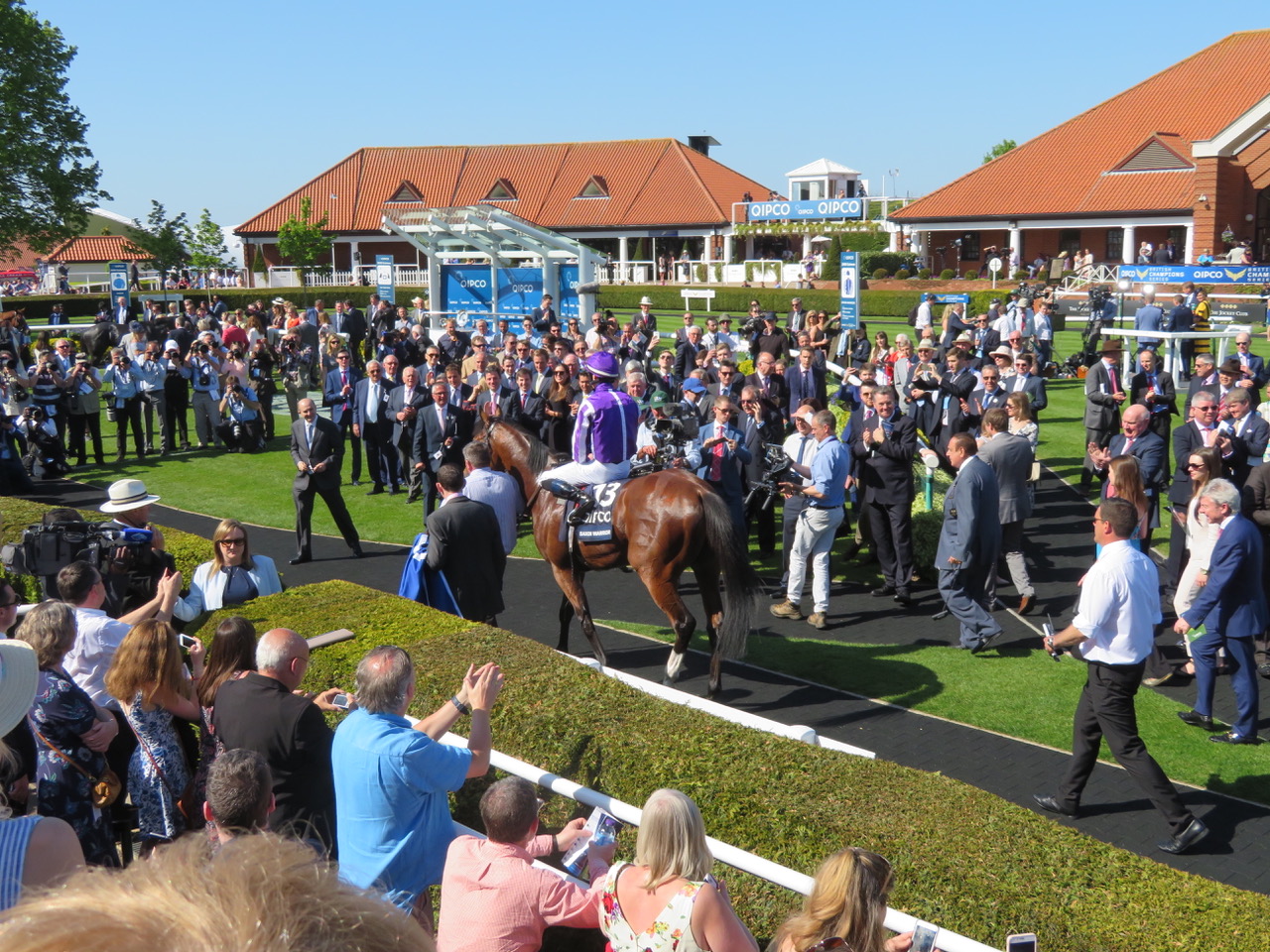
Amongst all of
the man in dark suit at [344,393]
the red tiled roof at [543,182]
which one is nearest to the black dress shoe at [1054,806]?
the man in dark suit at [344,393]

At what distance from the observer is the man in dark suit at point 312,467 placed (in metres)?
11.8

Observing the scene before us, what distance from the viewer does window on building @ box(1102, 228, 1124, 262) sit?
4288cm

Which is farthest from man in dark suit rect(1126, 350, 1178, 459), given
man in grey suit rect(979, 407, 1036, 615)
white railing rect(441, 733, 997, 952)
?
white railing rect(441, 733, 997, 952)

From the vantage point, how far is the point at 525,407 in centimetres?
1366

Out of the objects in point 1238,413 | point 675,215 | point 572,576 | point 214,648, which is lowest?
point 572,576

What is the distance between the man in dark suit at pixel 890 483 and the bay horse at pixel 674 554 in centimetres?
217

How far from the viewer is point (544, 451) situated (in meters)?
10.1

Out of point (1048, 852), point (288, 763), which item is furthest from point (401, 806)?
point (1048, 852)

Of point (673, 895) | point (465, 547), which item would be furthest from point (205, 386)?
point (673, 895)

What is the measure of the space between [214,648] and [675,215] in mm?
48261

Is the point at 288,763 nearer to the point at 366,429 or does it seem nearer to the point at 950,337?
the point at 366,429

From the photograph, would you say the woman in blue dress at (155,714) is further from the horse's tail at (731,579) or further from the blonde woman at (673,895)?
the horse's tail at (731,579)

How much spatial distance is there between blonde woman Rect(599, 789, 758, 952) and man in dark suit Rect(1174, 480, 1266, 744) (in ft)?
16.4

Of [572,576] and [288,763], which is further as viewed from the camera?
[572,576]
